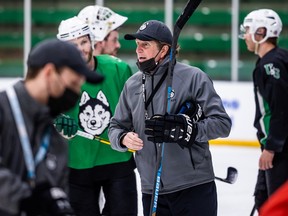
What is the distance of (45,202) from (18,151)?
15cm

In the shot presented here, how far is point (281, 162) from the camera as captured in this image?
4.39m

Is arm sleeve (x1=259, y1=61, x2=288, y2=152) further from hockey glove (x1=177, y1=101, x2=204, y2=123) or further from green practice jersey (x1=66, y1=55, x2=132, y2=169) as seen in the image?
hockey glove (x1=177, y1=101, x2=204, y2=123)

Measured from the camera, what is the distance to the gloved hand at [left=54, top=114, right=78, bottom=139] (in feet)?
13.2

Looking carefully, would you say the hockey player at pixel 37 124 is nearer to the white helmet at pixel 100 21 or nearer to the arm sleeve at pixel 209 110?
the arm sleeve at pixel 209 110

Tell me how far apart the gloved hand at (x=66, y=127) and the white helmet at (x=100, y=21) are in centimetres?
75

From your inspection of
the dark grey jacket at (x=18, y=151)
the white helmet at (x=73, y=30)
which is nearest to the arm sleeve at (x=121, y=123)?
the white helmet at (x=73, y=30)

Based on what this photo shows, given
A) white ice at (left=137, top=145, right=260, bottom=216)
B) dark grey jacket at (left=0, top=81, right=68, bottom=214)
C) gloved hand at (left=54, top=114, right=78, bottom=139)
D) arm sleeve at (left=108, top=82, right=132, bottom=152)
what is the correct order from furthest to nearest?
white ice at (left=137, top=145, right=260, bottom=216), gloved hand at (left=54, top=114, right=78, bottom=139), arm sleeve at (left=108, top=82, right=132, bottom=152), dark grey jacket at (left=0, top=81, right=68, bottom=214)

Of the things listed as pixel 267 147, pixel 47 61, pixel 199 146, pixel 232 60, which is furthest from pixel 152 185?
pixel 232 60

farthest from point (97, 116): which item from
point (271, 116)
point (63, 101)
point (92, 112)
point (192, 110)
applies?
point (63, 101)

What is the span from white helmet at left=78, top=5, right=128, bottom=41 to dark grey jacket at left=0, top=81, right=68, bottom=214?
235 cm

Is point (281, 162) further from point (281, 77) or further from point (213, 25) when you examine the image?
point (213, 25)

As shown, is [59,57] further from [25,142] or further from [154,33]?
[154,33]

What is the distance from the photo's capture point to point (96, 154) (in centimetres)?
412

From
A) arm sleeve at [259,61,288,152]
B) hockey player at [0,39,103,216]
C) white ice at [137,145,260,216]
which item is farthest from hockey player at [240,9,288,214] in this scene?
hockey player at [0,39,103,216]
